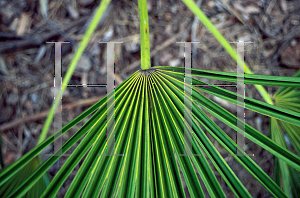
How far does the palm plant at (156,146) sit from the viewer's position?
1.45 ft

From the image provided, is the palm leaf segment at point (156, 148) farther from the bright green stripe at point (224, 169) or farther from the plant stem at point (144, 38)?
the plant stem at point (144, 38)

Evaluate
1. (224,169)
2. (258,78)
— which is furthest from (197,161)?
(258,78)

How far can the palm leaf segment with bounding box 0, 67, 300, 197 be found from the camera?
44cm

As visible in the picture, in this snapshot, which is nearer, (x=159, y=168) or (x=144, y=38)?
(x=159, y=168)

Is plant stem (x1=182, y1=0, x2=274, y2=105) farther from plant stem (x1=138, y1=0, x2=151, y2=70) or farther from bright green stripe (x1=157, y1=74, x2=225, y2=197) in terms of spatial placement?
bright green stripe (x1=157, y1=74, x2=225, y2=197)

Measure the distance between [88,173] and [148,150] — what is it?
0.15m

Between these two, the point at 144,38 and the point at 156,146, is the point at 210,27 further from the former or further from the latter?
the point at 156,146

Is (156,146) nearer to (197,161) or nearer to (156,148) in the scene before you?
(156,148)

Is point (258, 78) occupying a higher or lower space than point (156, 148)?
higher

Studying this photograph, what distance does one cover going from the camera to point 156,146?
0.51 meters

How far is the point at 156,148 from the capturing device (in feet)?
1.66

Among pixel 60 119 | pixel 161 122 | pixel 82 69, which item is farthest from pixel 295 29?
pixel 60 119

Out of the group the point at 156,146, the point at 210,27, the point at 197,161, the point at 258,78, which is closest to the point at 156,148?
the point at 156,146

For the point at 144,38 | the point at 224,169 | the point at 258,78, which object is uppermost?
Result: the point at 144,38
